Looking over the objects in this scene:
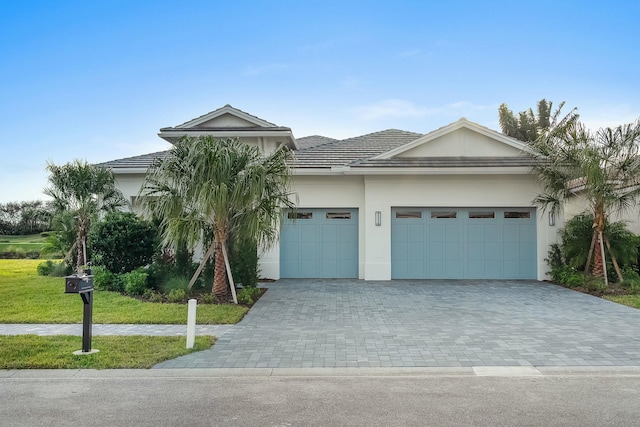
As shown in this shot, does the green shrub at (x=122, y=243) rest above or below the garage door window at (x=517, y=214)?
below

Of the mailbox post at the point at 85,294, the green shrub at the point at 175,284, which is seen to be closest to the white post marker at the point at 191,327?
the mailbox post at the point at 85,294

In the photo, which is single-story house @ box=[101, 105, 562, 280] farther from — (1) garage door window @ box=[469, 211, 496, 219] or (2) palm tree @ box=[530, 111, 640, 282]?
(2) palm tree @ box=[530, 111, 640, 282]

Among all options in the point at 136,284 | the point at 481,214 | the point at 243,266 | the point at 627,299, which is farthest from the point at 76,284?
the point at 481,214

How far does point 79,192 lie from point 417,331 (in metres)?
12.1

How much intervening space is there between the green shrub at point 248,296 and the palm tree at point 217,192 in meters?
0.42

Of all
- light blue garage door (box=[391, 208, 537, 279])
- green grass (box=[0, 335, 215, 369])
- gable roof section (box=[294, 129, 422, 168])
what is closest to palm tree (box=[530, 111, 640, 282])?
light blue garage door (box=[391, 208, 537, 279])

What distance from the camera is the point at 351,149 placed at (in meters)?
17.4

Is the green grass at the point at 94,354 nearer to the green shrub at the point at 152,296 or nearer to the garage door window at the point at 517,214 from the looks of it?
the green shrub at the point at 152,296

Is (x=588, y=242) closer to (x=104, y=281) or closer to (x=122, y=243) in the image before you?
(x=122, y=243)

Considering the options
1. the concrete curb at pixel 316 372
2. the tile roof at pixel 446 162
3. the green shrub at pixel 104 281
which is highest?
the tile roof at pixel 446 162

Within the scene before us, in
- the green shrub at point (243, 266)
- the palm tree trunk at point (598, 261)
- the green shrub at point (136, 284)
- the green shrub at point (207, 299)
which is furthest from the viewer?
the palm tree trunk at point (598, 261)

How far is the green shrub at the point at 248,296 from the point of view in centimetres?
1040

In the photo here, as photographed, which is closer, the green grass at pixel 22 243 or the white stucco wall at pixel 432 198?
the white stucco wall at pixel 432 198

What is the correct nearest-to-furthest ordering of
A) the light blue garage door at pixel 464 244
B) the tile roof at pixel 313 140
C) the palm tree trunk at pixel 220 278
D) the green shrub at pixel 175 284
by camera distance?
the palm tree trunk at pixel 220 278 < the green shrub at pixel 175 284 < the light blue garage door at pixel 464 244 < the tile roof at pixel 313 140
